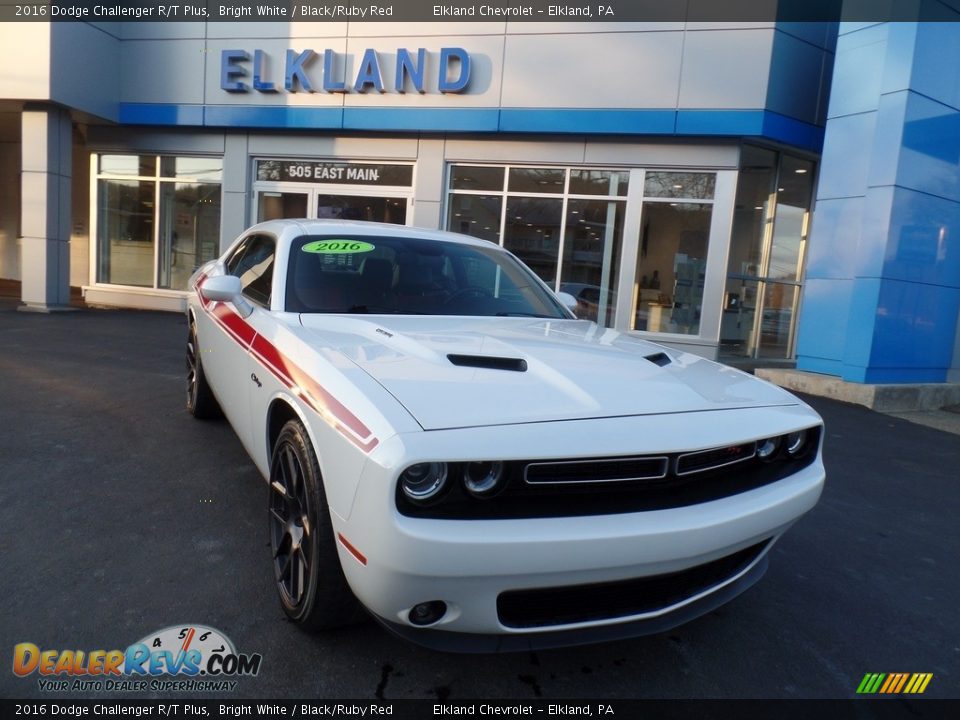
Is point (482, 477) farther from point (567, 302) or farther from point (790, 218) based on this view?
point (790, 218)

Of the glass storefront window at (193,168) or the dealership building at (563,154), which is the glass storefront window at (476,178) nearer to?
the dealership building at (563,154)

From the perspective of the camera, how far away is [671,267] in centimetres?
1098

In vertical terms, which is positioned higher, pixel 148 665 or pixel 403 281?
pixel 403 281

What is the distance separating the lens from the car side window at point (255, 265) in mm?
3410

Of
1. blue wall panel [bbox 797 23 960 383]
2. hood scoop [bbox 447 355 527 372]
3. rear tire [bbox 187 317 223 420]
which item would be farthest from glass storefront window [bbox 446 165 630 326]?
hood scoop [bbox 447 355 527 372]

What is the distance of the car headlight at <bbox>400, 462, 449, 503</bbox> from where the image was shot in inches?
71.3

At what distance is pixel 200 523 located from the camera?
3305 mm

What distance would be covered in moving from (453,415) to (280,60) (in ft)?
38.6

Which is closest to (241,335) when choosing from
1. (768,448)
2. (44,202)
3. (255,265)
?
(255,265)

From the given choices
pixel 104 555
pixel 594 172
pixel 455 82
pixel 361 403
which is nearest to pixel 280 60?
pixel 455 82

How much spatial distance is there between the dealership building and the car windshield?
6219 mm

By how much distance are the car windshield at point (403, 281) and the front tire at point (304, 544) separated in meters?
0.93

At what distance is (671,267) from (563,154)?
2532mm

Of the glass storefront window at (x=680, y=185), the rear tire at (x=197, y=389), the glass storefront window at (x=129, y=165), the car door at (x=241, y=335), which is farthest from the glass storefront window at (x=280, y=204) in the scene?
the car door at (x=241, y=335)
